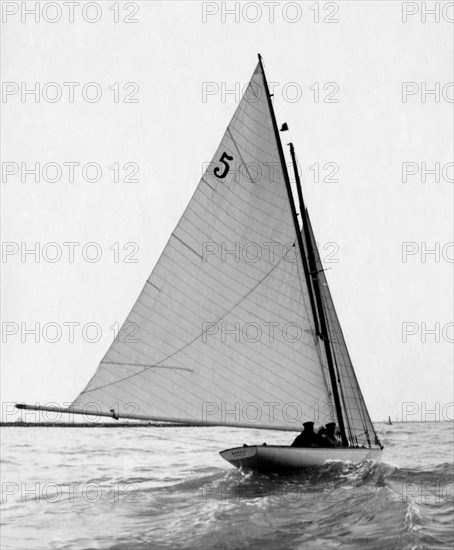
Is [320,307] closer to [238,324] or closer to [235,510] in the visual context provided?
[238,324]

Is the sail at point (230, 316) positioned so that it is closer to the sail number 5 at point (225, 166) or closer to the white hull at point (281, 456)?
the sail number 5 at point (225, 166)

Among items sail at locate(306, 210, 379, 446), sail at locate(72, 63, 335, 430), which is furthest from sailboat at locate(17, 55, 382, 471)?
sail at locate(306, 210, 379, 446)

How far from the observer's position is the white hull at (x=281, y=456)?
18297mm

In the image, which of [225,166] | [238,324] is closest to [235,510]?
[238,324]

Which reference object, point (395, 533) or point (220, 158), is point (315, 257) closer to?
point (220, 158)

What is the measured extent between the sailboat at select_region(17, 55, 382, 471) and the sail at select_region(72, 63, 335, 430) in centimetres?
3

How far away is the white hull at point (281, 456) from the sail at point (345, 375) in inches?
91.1

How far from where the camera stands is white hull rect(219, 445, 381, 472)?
18.3m

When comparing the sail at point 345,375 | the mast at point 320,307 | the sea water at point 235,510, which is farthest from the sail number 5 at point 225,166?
the sea water at point 235,510

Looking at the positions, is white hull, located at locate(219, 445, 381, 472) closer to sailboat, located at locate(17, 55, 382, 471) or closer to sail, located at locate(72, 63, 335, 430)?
sailboat, located at locate(17, 55, 382, 471)

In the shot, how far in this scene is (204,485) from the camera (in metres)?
20.0

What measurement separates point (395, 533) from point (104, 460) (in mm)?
21125

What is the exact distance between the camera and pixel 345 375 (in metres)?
21.2

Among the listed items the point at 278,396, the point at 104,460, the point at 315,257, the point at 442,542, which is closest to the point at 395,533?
the point at 442,542
